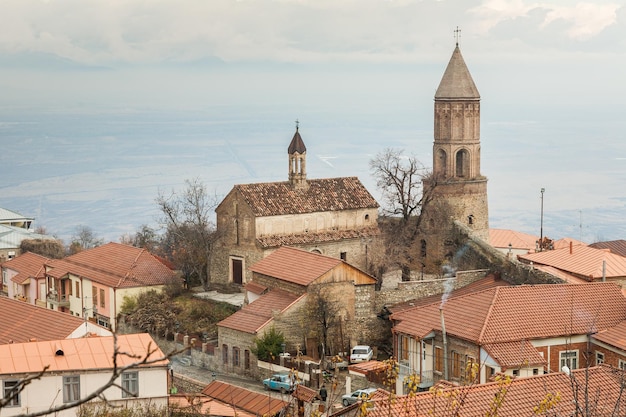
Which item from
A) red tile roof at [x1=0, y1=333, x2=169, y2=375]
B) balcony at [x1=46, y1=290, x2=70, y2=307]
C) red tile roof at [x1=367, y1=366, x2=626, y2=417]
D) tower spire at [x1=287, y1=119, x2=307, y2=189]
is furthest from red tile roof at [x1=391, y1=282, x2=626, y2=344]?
balcony at [x1=46, y1=290, x2=70, y2=307]

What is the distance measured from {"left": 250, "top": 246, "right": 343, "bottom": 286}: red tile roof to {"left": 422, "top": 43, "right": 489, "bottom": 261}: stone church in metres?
10.9

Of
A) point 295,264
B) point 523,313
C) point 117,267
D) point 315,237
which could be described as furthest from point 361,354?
point 117,267

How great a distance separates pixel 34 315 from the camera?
41.9 metres

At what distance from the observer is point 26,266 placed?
197 feet

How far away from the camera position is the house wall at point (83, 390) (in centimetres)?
2977

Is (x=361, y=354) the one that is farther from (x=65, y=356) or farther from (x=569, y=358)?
(x=65, y=356)

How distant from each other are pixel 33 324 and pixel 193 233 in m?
16.5

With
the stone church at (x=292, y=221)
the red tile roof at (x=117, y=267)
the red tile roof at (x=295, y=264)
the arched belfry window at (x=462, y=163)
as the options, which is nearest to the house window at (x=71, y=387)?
the red tile roof at (x=295, y=264)

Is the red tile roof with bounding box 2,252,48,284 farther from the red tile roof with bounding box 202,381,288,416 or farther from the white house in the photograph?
the white house

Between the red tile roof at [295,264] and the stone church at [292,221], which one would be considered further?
the stone church at [292,221]

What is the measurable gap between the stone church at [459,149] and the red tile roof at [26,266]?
1903cm

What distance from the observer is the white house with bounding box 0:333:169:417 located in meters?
30.0

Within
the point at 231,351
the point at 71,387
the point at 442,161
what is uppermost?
the point at 442,161

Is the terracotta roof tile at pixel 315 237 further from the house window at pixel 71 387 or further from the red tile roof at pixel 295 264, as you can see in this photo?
Answer: the house window at pixel 71 387
